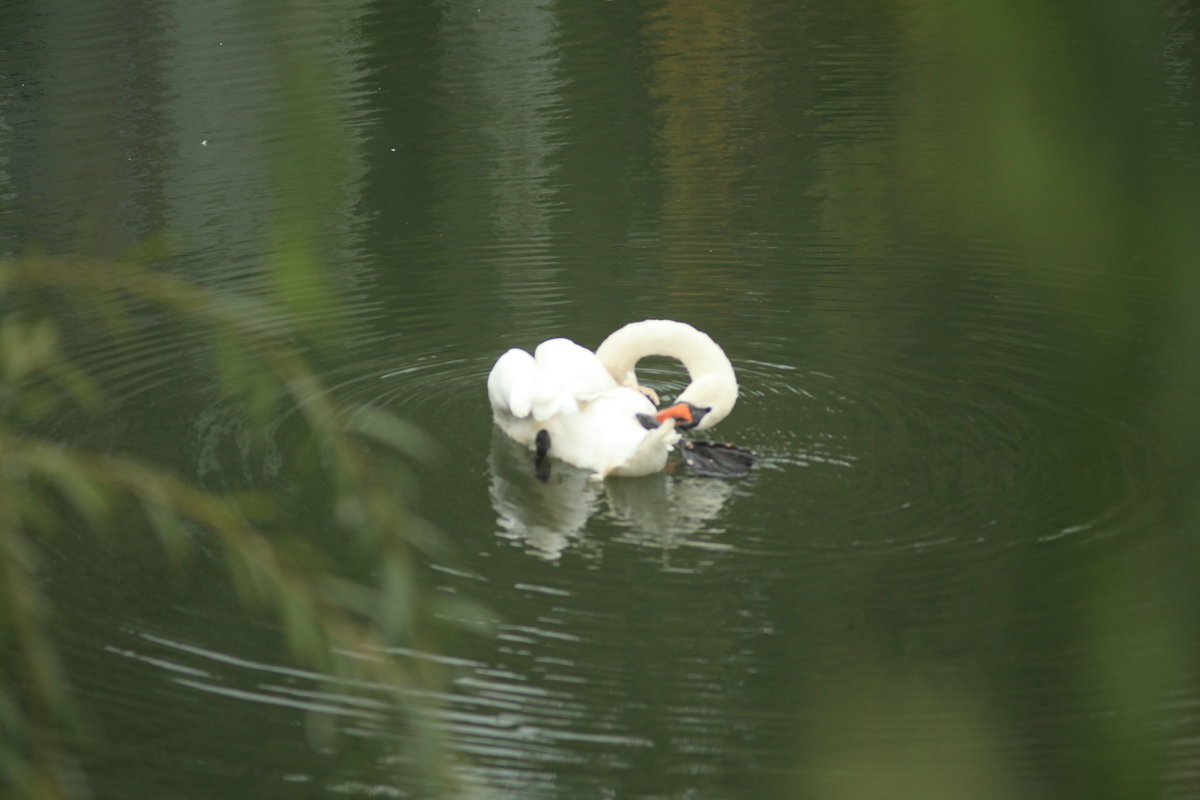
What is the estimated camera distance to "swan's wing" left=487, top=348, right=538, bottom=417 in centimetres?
489

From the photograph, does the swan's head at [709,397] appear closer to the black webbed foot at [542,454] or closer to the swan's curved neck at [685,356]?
the swan's curved neck at [685,356]

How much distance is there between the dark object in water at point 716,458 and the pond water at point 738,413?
8 cm

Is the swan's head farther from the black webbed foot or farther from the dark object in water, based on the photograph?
the black webbed foot

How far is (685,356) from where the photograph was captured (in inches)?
197

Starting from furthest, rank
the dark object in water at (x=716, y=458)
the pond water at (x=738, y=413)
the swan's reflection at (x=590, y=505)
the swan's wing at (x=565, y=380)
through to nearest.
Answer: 1. the swan's wing at (x=565, y=380)
2. the dark object in water at (x=716, y=458)
3. the swan's reflection at (x=590, y=505)
4. the pond water at (x=738, y=413)

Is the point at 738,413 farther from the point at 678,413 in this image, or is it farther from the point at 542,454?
the point at 542,454

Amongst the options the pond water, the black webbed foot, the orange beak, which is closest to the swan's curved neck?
the orange beak

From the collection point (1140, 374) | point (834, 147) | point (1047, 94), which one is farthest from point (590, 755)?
point (834, 147)

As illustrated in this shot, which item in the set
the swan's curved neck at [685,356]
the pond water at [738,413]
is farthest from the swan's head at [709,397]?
the pond water at [738,413]

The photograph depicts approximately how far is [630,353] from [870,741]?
4360 mm

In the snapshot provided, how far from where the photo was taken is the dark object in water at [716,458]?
4.69 metres

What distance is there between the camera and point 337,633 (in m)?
1.01

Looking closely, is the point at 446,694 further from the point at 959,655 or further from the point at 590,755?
the point at 959,655

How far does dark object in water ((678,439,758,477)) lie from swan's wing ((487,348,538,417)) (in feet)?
1.69
